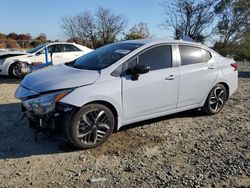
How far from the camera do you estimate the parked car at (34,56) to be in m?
11.4

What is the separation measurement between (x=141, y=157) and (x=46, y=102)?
1.52m

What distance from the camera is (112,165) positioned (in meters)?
4.07

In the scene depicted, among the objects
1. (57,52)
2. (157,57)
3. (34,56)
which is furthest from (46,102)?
(57,52)

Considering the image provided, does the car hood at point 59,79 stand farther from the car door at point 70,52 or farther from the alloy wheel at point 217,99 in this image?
the car door at point 70,52

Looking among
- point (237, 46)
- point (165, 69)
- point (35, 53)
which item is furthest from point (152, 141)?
point (237, 46)

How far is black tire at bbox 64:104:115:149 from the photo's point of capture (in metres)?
4.32

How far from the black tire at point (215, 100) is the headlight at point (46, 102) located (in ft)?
9.91

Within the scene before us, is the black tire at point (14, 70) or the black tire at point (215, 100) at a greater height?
the black tire at point (14, 70)

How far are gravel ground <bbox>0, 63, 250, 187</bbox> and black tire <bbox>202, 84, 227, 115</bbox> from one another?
30cm

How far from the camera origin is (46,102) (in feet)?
14.0

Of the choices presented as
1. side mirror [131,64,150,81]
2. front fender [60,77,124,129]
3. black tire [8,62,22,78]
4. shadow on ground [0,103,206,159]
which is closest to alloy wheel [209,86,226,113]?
shadow on ground [0,103,206,159]

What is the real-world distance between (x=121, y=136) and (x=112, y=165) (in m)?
1.06

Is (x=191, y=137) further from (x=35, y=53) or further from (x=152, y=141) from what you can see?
(x=35, y=53)

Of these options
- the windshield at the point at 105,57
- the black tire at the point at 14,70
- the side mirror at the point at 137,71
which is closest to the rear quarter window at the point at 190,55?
the windshield at the point at 105,57
